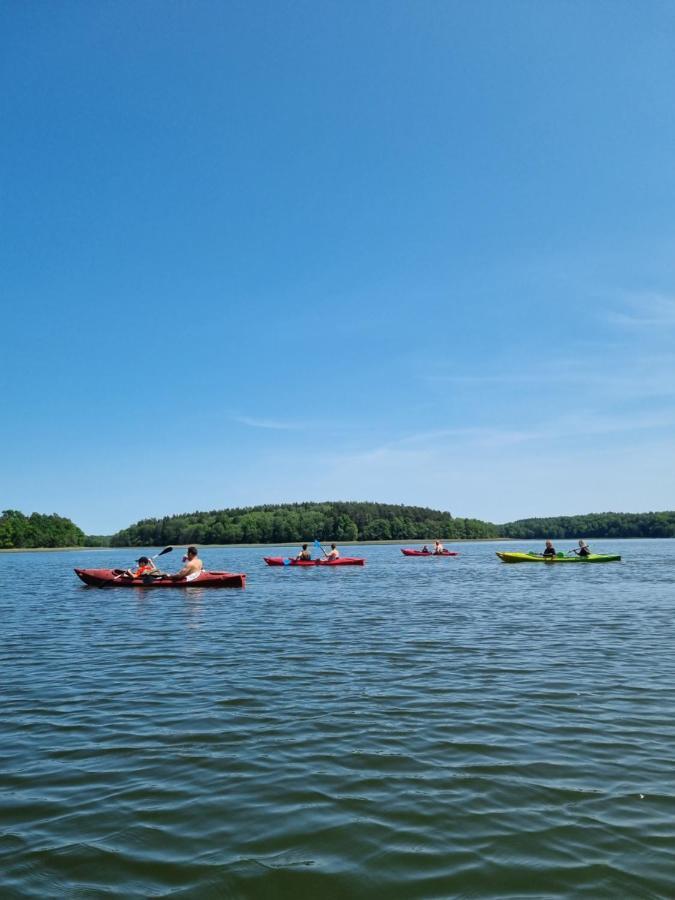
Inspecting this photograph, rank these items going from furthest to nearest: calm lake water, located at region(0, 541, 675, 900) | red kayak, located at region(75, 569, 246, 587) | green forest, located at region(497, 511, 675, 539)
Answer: green forest, located at region(497, 511, 675, 539), red kayak, located at region(75, 569, 246, 587), calm lake water, located at region(0, 541, 675, 900)

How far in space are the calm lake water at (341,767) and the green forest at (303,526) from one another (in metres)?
152

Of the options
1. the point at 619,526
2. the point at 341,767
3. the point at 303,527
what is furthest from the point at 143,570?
the point at 619,526

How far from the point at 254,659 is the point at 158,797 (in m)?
6.39

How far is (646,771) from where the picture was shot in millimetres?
6266

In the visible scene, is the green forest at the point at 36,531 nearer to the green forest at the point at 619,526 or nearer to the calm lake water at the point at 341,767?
the green forest at the point at 619,526

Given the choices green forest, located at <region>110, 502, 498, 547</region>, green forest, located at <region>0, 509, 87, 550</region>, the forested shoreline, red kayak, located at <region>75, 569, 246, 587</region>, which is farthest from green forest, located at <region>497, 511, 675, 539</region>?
red kayak, located at <region>75, 569, 246, 587</region>

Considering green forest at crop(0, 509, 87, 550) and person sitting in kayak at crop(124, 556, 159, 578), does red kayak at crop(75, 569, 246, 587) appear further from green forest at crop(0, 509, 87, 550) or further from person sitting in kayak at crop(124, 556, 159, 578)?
green forest at crop(0, 509, 87, 550)

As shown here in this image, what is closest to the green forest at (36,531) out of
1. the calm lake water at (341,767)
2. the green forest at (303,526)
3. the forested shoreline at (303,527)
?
the forested shoreline at (303,527)

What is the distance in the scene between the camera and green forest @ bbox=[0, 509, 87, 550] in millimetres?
148375

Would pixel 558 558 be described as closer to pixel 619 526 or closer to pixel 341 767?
pixel 341 767

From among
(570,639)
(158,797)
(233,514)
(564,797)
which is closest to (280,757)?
(158,797)

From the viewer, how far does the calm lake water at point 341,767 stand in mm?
4531

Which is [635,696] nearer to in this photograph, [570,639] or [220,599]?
[570,639]

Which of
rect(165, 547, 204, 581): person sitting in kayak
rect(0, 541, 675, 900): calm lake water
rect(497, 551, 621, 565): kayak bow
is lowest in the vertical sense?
rect(497, 551, 621, 565): kayak bow
